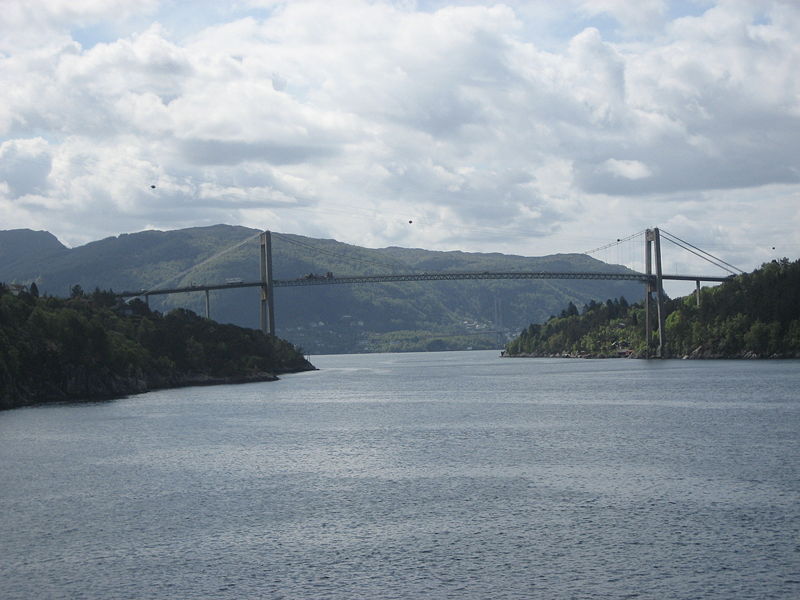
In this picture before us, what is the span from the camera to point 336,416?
224 feet

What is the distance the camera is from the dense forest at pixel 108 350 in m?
87.8

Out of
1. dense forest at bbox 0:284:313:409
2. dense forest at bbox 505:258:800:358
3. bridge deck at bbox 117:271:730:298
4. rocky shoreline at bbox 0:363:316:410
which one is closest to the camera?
rocky shoreline at bbox 0:363:316:410

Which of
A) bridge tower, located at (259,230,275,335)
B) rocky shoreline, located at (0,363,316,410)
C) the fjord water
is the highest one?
bridge tower, located at (259,230,275,335)

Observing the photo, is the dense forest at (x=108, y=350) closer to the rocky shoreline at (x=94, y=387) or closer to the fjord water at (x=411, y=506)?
the rocky shoreline at (x=94, y=387)

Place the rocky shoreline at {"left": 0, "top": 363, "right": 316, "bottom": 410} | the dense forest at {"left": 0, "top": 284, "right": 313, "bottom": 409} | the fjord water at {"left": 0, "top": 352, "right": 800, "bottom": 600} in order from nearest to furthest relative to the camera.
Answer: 1. the fjord water at {"left": 0, "top": 352, "right": 800, "bottom": 600}
2. the rocky shoreline at {"left": 0, "top": 363, "right": 316, "bottom": 410}
3. the dense forest at {"left": 0, "top": 284, "right": 313, "bottom": 409}

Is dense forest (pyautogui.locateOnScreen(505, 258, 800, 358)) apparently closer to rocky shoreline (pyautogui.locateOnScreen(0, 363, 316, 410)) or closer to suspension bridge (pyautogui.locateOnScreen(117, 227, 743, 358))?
suspension bridge (pyautogui.locateOnScreen(117, 227, 743, 358))

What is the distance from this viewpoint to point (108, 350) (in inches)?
3871

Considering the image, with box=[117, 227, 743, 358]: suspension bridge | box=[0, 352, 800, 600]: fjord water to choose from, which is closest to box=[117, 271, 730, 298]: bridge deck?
box=[117, 227, 743, 358]: suspension bridge

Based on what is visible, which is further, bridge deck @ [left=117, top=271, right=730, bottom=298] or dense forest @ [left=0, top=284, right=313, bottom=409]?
bridge deck @ [left=117, top=271, right=730, bottom=298]

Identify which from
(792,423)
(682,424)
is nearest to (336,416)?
(682,424)

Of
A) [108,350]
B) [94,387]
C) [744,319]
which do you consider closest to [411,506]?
[94,387]

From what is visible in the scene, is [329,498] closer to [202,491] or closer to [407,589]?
[202,491]

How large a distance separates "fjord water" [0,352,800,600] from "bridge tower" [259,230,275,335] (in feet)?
284

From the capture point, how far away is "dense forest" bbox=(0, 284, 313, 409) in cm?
8775
